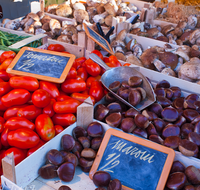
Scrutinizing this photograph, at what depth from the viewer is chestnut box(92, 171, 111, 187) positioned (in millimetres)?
1030

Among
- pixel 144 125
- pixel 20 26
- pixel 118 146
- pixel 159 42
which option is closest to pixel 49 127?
pixel 118 146

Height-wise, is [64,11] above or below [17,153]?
above

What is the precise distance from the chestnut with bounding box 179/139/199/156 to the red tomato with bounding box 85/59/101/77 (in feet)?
3.05

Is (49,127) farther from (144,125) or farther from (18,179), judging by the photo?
(144,125)

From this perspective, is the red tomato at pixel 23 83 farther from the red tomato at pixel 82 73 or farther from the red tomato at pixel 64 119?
the red tomato at pixel 82 73

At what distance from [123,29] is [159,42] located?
1.87ft

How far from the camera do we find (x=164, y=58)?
2.35 m

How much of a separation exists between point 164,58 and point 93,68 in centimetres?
105

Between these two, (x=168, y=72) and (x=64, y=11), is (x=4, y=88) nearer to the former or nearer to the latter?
(x=168, y=72)

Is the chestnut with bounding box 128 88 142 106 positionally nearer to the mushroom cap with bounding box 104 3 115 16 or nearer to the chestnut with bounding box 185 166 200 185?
the chestnut with bounding box 185 166 200 185

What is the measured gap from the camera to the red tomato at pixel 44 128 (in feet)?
3.79

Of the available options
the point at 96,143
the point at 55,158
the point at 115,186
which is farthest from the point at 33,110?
the point at 115,186

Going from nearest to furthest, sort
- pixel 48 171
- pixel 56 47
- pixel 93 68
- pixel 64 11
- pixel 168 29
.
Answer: pixel 48 171, pixel 93 68, pixel 56 47, pixel 168 29, pixel 64 11

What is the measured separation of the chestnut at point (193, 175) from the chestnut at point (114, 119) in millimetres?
484
